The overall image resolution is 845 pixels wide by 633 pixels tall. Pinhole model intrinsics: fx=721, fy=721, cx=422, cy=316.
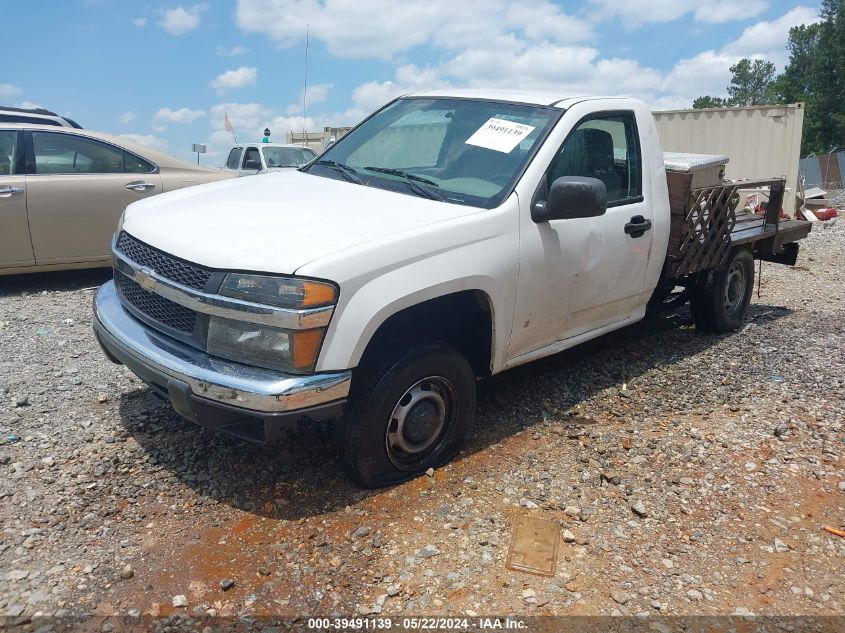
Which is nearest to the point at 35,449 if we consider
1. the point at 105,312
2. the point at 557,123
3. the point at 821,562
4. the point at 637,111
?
the point at 105,312

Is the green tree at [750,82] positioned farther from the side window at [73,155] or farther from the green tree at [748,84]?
the side window at [73,155]

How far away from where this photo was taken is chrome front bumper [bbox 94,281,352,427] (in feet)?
9.61

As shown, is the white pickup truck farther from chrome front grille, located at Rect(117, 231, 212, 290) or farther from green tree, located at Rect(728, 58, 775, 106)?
green tree, located at Rect(728, 58, 775, 106)

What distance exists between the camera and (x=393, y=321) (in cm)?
342

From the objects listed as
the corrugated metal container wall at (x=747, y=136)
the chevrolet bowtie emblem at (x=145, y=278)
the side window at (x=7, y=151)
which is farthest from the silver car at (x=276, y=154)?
the chevrolet bowtie emblem at (x=145, y=278)

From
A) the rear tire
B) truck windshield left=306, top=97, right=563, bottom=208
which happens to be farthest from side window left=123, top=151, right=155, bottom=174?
the rear tire

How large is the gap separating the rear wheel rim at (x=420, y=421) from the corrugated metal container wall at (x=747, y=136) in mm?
11691

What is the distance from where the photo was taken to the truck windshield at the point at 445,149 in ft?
Answer: 12.8

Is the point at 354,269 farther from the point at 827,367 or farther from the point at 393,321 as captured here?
the point at 827,367

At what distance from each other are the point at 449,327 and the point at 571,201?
2.98 feet

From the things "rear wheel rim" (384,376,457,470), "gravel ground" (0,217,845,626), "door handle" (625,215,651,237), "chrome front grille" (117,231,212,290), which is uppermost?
"door handle" (625,215,651,237)

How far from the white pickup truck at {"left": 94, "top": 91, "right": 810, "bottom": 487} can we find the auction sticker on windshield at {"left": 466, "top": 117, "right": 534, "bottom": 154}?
0.01 m

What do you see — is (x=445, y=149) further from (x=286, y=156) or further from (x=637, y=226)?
(x=286, y=156)

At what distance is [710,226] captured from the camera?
17.9ft
